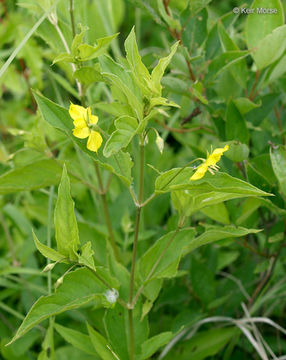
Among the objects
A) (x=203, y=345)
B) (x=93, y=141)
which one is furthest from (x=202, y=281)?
(x=93, y=141)

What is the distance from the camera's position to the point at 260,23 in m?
1.07

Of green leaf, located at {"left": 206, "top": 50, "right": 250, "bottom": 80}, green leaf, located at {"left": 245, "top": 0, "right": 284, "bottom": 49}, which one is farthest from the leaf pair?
green leaf, located at {"left": 245, "top": 0, "right": 284, "bottom": 49}

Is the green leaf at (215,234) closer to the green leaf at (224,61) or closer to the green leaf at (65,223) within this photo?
the green leaf at (65,223)

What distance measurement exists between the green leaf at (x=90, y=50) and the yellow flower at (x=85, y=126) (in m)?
0.13

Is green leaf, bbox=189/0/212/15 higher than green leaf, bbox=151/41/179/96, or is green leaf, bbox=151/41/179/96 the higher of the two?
green leaf, bbox=151/41/179/96

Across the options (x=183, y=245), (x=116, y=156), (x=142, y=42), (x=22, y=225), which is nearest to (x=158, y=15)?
(x=116, y=156)

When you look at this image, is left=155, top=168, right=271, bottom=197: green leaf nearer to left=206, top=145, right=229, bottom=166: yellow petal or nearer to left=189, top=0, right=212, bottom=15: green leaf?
left=206, top=145, right=229, bottom=166: yellow petal

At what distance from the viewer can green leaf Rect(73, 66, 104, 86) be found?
858mm

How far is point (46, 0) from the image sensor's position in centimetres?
96

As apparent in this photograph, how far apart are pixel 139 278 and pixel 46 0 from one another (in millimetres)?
591

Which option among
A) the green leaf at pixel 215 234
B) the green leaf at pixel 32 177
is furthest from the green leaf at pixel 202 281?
the green leaf at pixel 32 177

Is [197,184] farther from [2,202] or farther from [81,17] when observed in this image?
[2,202]

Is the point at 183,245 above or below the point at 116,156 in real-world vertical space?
below

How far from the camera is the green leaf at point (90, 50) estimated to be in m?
0.80
